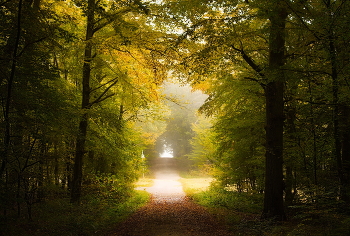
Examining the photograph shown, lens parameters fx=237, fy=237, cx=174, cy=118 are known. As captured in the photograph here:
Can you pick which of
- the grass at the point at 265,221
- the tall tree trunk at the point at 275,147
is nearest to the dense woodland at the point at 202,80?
the tall tree trunk at the point at 275,147

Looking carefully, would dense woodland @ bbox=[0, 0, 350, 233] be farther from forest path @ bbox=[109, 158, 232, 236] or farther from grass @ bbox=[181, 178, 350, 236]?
forest path @ bbox=[109, 158, 232, 236]

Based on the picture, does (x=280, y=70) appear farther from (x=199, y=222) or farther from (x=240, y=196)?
(x=240, y=196)

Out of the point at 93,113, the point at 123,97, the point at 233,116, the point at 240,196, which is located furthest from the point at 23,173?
the point at 240,196

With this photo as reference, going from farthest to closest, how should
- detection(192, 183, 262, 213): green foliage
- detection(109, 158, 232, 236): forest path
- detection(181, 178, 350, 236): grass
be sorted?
1. detection(192, 183, 262, 213): green foliage
2. detection(109, 158, 232, 236): forest path
3. detection(181, 178, 350, 236): grass

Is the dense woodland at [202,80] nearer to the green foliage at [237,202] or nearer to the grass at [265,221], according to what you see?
the grass at [265,221]

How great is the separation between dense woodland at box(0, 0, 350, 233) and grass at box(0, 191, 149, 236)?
1.59 feet

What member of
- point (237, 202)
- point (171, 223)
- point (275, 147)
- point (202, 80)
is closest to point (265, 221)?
point (275, 147)

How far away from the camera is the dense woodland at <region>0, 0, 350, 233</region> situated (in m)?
5.20

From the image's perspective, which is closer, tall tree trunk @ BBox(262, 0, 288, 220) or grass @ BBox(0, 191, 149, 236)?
grass @ BBox(0, 191, 149, 236)

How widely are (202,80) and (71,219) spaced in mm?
5698

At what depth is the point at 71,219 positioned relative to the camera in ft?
22.5

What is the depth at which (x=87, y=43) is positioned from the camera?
773 centimetres

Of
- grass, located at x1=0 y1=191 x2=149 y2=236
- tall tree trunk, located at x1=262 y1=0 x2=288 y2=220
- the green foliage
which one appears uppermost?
tall tree trunk, located at x1=262 y1=0 x2=288 y2=220

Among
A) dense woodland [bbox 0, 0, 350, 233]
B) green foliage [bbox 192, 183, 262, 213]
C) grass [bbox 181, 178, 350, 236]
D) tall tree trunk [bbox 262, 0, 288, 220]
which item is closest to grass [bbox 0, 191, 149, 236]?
dense woodland [bbox 0, 0, 350, 233]
